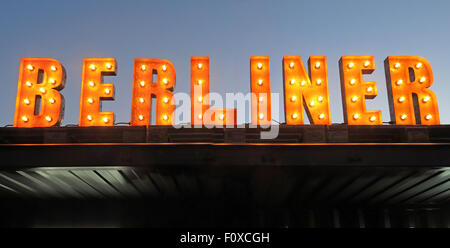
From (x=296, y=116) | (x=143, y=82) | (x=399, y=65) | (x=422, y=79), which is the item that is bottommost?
(x=296, y=116)

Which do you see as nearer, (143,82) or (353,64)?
(143,82)

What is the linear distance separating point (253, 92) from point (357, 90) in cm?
305

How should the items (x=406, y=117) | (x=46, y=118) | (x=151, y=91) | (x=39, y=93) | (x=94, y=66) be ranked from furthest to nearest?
(x=94, y=66)
(x=151, y=91)
(x=39, y=93)
(x=406, y=117)
(x=46, y=118)

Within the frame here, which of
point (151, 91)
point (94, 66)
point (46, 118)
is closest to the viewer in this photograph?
point (46, 118)

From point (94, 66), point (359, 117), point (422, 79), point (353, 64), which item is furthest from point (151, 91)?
point (422, 79)

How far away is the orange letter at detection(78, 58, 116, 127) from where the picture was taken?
9.62 meters

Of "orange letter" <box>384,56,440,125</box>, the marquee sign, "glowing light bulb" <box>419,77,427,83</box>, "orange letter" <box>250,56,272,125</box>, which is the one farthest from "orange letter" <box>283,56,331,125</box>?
"glowing light bulb" <box>419,77,427,83</box>

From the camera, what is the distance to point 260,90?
1027 cm

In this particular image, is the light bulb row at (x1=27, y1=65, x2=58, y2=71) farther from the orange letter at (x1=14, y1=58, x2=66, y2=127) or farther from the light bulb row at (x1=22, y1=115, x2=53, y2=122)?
the light bulb row at (x1=22, y1=115, x2=53, y2=122)

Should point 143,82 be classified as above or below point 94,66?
below

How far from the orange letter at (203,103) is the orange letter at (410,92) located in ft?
15.3

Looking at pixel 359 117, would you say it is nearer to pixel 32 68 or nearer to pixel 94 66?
pixel 94 66

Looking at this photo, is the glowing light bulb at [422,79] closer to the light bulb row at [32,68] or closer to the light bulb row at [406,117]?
the light bulb row at [406,117]

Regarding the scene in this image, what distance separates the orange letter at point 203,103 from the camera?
943 centimetres
